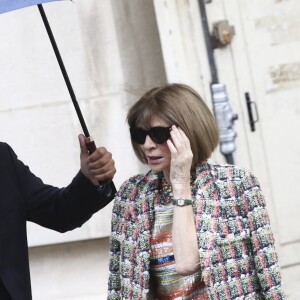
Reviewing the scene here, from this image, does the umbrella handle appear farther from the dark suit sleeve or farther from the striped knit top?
the striped knit top

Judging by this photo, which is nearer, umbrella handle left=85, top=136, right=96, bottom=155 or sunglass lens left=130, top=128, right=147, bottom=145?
sunglass lens left=130, top=128, right=147, bottom=145

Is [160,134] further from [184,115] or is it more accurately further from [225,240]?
[225,240]

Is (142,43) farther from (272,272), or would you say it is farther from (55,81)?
(272,272)

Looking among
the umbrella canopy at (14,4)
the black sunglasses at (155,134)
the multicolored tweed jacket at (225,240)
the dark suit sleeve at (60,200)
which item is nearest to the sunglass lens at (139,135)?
the black sunglasses at (155,134)

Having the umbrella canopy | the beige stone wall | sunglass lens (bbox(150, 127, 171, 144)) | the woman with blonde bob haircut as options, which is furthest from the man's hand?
the beige stone wall

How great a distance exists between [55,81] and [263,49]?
127cm

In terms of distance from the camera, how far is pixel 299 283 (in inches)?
261

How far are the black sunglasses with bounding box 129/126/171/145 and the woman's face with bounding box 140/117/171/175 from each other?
0.05ft

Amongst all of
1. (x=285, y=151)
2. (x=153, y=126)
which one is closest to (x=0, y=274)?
(x=153, y=126)

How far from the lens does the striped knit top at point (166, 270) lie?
3840 millimetres

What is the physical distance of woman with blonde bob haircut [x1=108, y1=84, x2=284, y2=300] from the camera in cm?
380

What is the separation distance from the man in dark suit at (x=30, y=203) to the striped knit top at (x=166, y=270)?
0.38 meters

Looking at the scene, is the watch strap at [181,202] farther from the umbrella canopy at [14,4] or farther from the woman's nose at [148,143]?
the umbrella canopy at [14,4]

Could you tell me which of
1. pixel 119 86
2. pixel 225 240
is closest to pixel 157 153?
pixel 225 240
